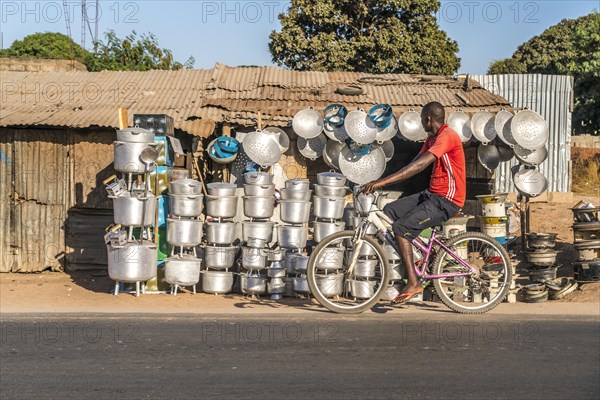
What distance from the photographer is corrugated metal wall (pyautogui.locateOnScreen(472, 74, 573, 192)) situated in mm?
18562

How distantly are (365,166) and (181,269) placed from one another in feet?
12.2

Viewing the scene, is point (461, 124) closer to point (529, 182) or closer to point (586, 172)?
point (529, 182)

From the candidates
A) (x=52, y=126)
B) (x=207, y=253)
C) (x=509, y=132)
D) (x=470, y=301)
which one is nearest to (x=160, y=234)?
(x=207, y=253)

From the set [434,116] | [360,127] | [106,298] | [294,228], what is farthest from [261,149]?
[434,116]

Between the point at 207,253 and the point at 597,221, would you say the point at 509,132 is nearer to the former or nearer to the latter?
the point at 597,221

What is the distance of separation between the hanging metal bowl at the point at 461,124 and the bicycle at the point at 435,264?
3.76 meters

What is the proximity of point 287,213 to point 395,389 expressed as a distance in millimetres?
4679

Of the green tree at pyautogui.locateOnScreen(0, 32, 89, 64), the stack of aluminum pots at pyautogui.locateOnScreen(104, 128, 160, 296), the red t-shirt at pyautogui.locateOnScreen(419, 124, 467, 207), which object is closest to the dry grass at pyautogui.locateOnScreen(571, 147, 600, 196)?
the red t-shirt at pyautogui.locateOnScreen(419, 124, 467, 207)

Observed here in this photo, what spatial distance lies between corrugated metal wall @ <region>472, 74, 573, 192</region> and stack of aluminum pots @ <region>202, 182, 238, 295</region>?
10444mm

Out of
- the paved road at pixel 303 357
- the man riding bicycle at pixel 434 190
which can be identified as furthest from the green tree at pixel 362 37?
the paved road at pixel 303 357

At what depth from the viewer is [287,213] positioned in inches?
389

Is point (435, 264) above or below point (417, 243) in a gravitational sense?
below

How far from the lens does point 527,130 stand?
1162 centimetres

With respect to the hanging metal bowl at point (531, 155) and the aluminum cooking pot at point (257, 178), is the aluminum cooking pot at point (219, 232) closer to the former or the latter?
the aluminum cooking pot at point (257, 178)
